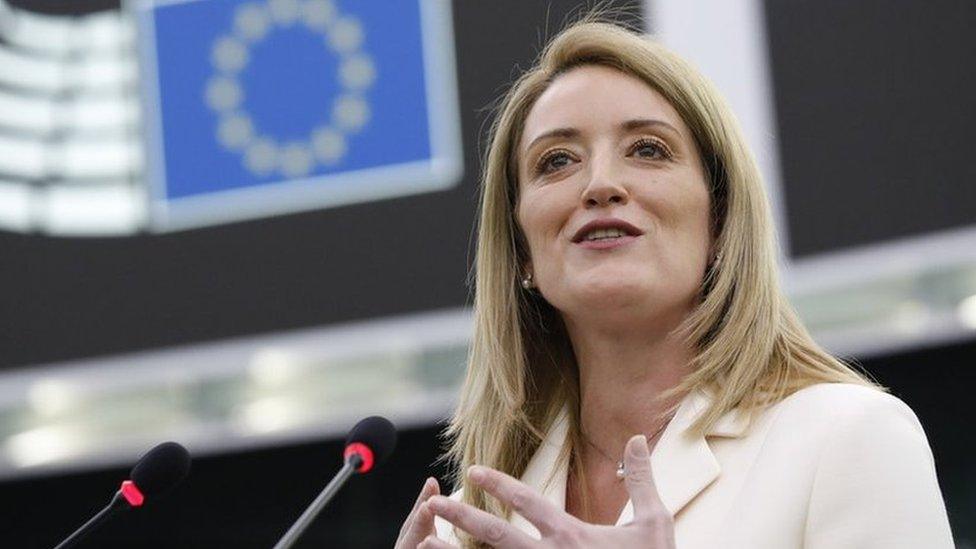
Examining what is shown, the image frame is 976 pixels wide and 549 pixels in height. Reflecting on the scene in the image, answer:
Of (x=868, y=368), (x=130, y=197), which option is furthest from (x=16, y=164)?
(x=868, y=368)

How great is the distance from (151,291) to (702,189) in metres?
4.04

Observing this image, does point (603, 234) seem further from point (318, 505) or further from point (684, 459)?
point (318, 505)

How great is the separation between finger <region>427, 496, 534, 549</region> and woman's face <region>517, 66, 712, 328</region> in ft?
1.34

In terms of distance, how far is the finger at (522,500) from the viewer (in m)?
1.63

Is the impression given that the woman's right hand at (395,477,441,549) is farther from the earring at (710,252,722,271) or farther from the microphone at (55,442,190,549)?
the earring at (710,252,722,271)

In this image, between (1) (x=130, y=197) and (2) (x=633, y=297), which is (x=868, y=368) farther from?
(2) (x=633, y=297)

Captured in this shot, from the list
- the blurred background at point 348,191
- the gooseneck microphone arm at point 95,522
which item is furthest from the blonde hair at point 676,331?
the blurred background at point 348,191

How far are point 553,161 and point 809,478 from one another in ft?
1.85

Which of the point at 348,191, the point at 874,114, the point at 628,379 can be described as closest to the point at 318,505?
the point at 628,379

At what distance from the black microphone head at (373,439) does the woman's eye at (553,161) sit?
0.39 metres

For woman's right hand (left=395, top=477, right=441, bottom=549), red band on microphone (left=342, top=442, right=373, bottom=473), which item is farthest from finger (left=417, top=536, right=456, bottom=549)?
red band on microphone (left=342, top=442, right=373, bottom=473)

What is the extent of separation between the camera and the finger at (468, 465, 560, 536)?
1.63m

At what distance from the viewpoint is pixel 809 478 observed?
1.76 m

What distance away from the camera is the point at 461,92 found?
17.3ft
